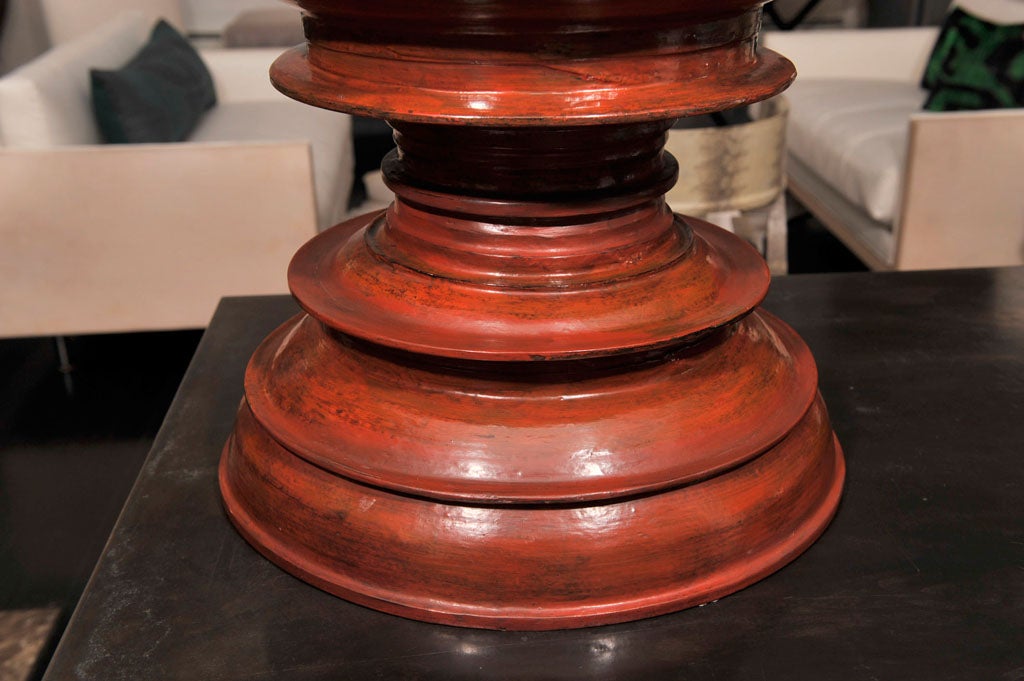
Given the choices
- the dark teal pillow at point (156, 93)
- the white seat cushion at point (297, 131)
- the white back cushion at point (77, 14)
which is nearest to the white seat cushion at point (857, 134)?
the white seat cushion at point (297, 131)

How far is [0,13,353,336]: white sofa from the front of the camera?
218 cm

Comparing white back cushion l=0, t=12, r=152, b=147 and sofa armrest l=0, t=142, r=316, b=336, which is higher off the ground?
white back cushion l=0, t=12, r=152, b=147

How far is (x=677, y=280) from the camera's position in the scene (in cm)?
76

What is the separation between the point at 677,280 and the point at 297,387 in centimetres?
29

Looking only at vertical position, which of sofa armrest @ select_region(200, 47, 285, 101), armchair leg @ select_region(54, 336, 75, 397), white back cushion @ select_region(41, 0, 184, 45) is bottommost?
armchair leg @ select_region(54, 336, 75, 397)

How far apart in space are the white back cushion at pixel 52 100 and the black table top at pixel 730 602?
165cm

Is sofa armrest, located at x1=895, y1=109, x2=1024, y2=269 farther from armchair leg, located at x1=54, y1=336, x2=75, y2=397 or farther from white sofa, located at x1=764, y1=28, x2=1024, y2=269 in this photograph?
armchair leg, located at x1=54, y1=336, x2=75, y2=397

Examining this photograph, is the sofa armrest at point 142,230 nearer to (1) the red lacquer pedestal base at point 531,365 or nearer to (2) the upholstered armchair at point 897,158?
(2) the upholstered armchair at point 897,158

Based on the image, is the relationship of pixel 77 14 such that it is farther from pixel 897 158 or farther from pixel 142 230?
pixel 897 158

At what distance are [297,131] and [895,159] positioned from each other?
1.72m

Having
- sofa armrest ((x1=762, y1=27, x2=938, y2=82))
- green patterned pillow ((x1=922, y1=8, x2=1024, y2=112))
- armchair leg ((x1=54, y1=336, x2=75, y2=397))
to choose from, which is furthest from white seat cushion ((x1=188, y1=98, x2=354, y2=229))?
green patterned pillow ((x1=922, y1=8, x2=1024, y2=112))

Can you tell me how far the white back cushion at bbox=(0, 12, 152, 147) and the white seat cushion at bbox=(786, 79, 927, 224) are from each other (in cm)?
192

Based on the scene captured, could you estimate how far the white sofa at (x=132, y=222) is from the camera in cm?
218

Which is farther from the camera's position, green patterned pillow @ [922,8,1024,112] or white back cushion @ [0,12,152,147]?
green patterned pillow @ [922,8,1024,112]
